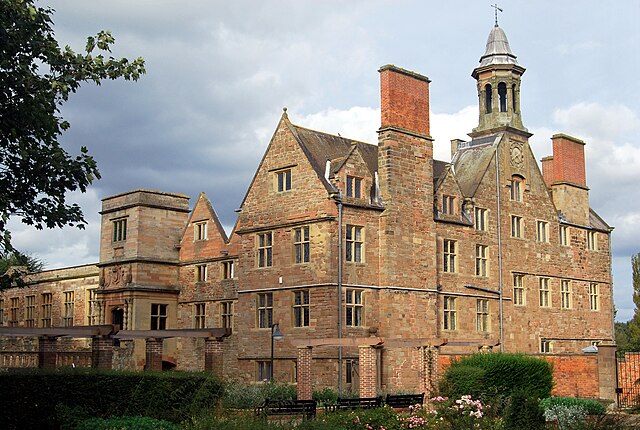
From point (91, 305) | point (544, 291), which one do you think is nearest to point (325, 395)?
point (544, 291)

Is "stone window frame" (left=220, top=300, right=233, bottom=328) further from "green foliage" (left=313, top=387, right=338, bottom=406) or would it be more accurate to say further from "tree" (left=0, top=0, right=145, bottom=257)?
"tree" (left=0, top=0, right=145, bottom=257)

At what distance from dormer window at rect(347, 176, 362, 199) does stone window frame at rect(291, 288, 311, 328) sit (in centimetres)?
422

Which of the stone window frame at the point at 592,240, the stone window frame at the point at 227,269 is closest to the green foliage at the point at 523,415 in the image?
the stone window frame at the point at 227,269

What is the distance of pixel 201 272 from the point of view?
40.9 metres

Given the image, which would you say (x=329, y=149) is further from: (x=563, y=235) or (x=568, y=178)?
(x=568, y=178)

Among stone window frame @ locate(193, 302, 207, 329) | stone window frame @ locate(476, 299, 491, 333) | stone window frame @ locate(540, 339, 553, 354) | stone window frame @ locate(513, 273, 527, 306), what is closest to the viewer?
stone window frame @ locate(476, 299, 491, 333)

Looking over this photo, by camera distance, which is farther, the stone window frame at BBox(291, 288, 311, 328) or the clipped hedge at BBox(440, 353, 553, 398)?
the stone window frame at BBox(291, 288, 311, 328)

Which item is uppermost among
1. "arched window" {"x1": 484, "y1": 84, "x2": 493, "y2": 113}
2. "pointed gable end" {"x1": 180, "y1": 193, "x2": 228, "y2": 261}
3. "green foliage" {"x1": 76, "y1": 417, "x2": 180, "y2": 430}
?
"arched window" {"x1": 484, "y1": 84, "x2": 493, "y2": 113}

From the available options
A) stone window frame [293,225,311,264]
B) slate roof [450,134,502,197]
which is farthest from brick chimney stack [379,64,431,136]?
stone window frame [293,225,311,264]

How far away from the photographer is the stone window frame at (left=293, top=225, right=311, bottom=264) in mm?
33188

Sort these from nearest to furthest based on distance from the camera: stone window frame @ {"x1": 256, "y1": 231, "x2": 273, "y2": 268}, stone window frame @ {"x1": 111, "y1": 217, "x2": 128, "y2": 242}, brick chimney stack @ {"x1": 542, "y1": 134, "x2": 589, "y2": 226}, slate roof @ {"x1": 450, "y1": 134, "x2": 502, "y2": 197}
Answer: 1. stone window frame @ {"x1": 256, "y1": 231, "x2": 273, "y2": 268}
2. slate roof @ {"x1": 450, "y1": 134, "x2": 502, "y2": 197}
3. stone window frame @ {"x1": 111, "y1": 217, "x2": 128, "y2": 242}
4. brick chimney stack @ {"x1": 542, "y1": 134, "x2": 589, "y2": 226}

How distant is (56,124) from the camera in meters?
16.9

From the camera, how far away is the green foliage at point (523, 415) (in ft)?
56.1

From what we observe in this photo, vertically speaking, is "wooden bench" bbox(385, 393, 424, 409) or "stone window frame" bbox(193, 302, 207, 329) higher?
"stone window frame" bbox(193, 302, 207, 329)
